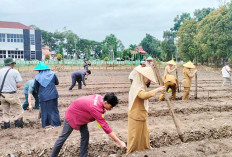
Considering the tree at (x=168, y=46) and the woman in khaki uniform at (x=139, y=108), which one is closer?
the woman in khaki uniform at (x=139, y=108)

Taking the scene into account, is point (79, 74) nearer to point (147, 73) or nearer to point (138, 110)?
point (138, 110)

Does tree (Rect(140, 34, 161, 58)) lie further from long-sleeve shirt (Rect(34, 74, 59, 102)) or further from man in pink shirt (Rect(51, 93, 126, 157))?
man in pink shirt (Rect(51, 93, 126, 157))

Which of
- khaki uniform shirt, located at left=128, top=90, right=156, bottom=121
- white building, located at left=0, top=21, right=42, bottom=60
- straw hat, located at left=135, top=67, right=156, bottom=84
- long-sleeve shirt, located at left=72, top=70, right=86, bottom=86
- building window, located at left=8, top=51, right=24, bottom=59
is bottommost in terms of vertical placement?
khaki uniform shirt, located at left=128, top=90, right=156, bottom=121

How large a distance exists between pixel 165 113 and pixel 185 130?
1.76m

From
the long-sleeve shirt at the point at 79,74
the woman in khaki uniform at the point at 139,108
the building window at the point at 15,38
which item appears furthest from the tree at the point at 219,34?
the building window at the point at 15,38

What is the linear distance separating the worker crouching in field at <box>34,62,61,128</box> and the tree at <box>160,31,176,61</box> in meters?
39.2

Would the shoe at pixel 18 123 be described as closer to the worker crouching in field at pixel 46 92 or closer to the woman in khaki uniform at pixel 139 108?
the worker crouching in field at pixel 46 92

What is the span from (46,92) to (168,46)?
40.3m

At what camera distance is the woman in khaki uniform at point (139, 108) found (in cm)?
329

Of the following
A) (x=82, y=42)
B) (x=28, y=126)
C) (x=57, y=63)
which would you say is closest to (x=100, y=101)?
(x=28, y=126)

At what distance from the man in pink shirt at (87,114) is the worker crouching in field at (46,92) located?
5.52 feet

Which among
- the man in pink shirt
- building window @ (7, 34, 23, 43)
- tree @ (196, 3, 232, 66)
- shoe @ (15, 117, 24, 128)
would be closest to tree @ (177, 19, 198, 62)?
tree @ (196, 3, 232, 66)

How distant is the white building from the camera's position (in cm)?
3128

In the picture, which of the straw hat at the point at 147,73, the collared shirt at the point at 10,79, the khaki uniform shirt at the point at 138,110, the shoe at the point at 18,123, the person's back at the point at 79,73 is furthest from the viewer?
the person's back at the point at 79,73
